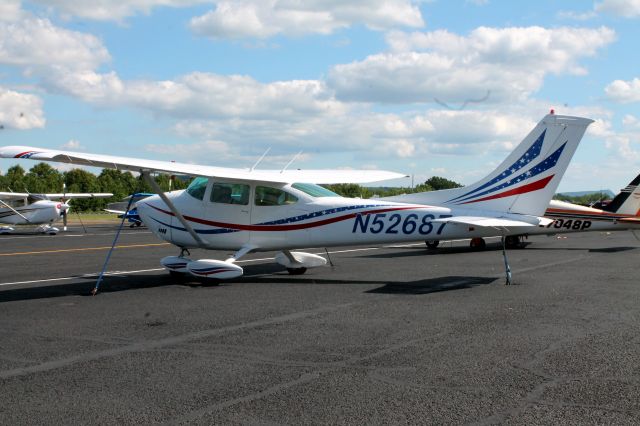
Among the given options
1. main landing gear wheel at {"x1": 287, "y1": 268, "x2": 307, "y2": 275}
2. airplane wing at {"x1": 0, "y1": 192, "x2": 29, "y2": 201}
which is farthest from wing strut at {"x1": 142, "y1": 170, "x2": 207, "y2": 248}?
airplane wing at {"x1": 0, "y1": 192, "x2": 29, "y2": 201}

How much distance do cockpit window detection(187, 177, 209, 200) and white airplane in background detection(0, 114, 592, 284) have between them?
0.02 m

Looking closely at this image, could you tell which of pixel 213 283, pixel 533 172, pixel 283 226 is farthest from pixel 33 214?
pixel 533 172

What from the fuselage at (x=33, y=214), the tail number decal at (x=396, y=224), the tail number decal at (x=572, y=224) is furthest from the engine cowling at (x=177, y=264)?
the fuselage at (x=33, y=214)

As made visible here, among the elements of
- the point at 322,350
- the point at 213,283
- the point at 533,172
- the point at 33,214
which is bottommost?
the point at 33,214

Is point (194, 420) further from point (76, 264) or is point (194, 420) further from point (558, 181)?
point (76, 264)

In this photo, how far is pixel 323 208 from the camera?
13.0 meters

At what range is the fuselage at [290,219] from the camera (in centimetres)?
1246

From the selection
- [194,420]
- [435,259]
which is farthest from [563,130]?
[194,420]

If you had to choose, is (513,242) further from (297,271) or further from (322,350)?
(322,350)

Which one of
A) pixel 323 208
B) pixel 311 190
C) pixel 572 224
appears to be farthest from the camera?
pixel 572 224

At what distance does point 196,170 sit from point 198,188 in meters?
1.11

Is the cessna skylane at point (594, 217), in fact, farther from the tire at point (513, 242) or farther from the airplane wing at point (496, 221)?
the airplane wing at point (496, 221)

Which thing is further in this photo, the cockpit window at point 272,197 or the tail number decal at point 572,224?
the tail number decal at point 572,224

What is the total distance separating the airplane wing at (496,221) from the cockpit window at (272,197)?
2992 mm
